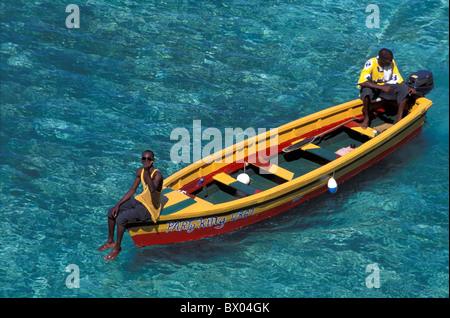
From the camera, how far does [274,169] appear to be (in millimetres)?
13836

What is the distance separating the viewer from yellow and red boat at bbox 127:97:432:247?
1223 cm

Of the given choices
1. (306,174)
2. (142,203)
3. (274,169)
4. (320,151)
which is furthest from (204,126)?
(142,203)

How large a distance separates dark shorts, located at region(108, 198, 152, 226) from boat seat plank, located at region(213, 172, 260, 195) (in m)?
2.20

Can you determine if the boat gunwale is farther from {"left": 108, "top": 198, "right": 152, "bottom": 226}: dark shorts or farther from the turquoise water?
the turquoise water

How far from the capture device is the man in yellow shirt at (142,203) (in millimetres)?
11367

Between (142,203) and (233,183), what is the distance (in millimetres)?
2333

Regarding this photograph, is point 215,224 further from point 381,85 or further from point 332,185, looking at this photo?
point 381,85

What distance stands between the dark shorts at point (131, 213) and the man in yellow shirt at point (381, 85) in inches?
249

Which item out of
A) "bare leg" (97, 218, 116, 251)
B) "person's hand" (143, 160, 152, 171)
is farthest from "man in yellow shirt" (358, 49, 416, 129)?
"bare leg" (97, 218, 116, 251)

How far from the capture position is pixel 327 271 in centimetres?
1234

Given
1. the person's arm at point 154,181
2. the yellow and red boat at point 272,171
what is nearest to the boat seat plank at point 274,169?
the yellow and red boat at point 272,171

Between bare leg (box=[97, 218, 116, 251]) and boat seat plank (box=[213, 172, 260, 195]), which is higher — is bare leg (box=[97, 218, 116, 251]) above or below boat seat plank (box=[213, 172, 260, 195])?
below
